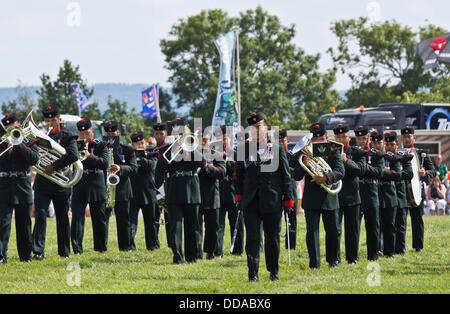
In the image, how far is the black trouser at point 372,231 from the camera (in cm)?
1230

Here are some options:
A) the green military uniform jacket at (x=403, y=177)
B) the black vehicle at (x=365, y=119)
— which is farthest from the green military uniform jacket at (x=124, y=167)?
the black vehicle at (x=365, y=119)

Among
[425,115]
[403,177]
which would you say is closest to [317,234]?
[403,177]

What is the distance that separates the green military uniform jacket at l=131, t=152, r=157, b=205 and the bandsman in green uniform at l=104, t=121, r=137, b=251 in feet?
0.77

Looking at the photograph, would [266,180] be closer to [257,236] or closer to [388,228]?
[257,236]

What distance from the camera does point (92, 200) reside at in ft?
42.6

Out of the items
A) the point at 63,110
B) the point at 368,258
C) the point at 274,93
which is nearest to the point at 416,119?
the point at 368,258

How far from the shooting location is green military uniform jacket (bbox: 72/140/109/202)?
12.9m

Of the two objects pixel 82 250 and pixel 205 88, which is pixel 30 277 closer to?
pixel 82 250

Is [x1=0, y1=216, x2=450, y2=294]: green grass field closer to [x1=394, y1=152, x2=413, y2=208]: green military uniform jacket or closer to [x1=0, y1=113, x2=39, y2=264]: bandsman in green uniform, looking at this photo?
[x1=0, y1=113, x2=39, y2=264]: bandsman in green uniform

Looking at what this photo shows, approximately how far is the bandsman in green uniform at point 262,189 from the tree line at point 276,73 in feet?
154

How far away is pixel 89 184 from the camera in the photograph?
511 inches

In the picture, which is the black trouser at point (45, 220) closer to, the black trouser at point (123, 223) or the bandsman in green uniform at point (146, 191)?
the black trouser at point (123, 223)

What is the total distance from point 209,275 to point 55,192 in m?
3.06

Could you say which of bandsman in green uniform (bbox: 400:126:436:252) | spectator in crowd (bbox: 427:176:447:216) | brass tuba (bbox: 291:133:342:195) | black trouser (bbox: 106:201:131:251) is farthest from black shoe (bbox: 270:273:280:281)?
spectator in crowd (bbox: 427:176:447:216)
